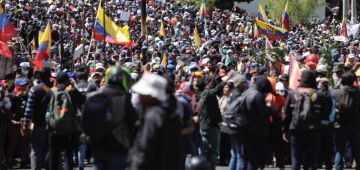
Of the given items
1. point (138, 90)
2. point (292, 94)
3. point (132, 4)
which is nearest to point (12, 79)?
point (292, 94)

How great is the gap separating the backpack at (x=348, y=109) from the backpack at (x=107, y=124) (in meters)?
4.89

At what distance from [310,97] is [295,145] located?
0.67 meters

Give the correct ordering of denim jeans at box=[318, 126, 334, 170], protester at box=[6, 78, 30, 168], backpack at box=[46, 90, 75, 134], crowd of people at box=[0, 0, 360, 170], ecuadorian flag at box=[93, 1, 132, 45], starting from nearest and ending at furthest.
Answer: crowd of people at box=[0, 0, 360, 170] < backpack at box=[46, 90, 75, 134] < denim jeans at box=[318, 126, 334, 170] < protester at box=[6, 78, 30, 168] < ecuadorian flag at box=[93, 1, 132, 45]

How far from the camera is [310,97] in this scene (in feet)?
47.9

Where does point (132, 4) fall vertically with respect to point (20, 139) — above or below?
above

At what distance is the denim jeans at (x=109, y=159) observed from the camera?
1143 cm

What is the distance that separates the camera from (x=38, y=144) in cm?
1499

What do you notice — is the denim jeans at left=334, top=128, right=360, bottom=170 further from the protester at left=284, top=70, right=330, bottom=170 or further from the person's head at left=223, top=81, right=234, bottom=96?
the person's head at left=223, top=81, right=234, bottom=96

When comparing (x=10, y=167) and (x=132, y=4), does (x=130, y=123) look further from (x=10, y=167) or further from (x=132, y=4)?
(x=132, y=4)

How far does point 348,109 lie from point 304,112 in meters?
1.12

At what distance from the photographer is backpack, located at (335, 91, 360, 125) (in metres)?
15.4

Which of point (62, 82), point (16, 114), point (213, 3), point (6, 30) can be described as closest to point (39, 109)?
point (62, 82)

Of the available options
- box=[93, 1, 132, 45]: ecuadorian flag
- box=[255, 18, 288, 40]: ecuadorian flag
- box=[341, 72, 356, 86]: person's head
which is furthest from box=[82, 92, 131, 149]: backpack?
box=[255, 18, 288, 40]: ecuadorian flag

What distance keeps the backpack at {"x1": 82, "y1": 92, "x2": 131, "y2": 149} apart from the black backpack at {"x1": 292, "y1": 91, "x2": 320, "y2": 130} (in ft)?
12.2
